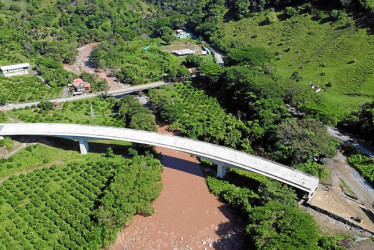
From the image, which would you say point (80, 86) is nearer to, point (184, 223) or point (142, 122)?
point (142, 122)

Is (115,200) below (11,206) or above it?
above

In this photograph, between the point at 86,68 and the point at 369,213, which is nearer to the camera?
the point at 369,213

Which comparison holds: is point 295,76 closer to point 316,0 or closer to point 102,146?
point 316,0

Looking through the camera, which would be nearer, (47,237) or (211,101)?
(47,237)

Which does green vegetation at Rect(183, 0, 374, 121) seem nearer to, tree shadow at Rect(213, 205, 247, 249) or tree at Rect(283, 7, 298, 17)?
tree at Rect(283, 7, 298, 17)

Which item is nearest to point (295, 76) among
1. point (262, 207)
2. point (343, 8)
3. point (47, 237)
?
point (343, 8)

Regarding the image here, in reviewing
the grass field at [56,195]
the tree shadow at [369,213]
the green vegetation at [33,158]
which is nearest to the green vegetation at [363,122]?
the tree shadow at [369,213]

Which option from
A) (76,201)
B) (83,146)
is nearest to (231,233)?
(76,201)

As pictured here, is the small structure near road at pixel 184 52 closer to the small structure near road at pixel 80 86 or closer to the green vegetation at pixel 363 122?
the small structure near road at pixel 80 86
